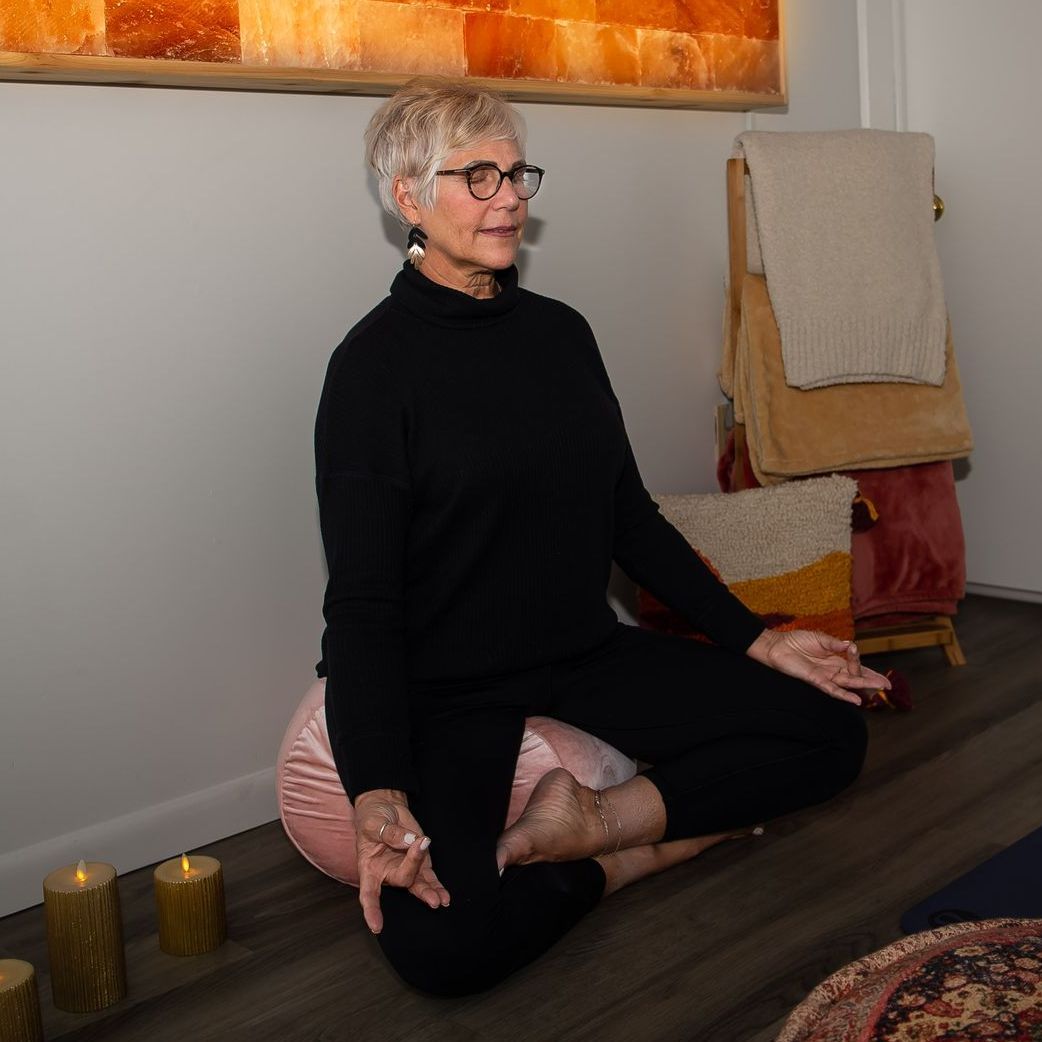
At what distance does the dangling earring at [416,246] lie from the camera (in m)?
1.79

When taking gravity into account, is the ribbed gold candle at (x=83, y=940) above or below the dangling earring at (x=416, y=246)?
below

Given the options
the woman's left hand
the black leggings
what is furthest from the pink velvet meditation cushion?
the woman's left hand

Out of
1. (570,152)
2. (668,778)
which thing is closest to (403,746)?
(668,778)

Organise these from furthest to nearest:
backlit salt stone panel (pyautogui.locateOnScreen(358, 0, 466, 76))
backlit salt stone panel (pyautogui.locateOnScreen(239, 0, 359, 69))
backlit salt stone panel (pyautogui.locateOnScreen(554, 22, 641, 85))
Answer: backlit salt stone panel (pyautogui.locateOnScreen(554, 22, 641, 85)) < backlit salt stone panel (pyautogui.locateOnScreen(358, 0, 466, 76)) < backlit salt stone panel (pyautogui.locateOnScreen(239, 0, 359, 69))

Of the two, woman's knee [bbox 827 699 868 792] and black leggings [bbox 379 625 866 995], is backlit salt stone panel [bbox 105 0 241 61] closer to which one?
black leggings [bbox 379 625 866 995]

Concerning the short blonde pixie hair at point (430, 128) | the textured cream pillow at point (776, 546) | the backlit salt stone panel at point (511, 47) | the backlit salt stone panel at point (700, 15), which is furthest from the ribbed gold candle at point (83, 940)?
the backlit salt stone panel at point (700, 15)

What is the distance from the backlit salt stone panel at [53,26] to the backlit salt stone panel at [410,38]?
0.41 meters

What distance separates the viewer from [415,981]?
147cm

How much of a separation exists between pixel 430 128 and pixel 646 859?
0.98 m

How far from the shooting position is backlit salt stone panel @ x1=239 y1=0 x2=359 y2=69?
1.87 metres

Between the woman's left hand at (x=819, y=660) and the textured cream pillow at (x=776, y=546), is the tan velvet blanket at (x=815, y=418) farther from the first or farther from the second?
the woman's left hand at (x=819, y=660)

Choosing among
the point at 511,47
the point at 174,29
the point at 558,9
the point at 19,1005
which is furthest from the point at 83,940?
the point at 558,9

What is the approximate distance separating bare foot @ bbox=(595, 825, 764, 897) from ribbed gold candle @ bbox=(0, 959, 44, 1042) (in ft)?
2.19

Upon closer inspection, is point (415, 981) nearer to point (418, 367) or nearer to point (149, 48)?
point (418, 367)
